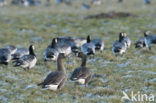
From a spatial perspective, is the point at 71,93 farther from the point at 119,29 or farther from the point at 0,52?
the point at 119,29

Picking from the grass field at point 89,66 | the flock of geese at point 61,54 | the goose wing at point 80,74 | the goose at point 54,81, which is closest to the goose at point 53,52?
the flock of geese at point 61,54

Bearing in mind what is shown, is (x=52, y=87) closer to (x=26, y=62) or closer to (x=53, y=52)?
(x=26, y=62)

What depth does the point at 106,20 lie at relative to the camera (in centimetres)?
3381

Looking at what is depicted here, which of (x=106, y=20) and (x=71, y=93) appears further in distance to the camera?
(x=106, y=20)

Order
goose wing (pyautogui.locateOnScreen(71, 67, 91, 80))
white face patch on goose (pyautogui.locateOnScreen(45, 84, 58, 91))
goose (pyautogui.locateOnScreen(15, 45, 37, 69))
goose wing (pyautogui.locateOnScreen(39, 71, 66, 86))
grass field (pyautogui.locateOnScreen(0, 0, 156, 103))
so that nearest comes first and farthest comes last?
1. white face patch on goose (pyautogui.locateOnScreen(45, 84, 58, 91))
2. goose wing (pyautogui.locateOnScreen(39, 71, 66, 86))
3. grass field (pyautogui.locateOnScreen(0, 0, 156, 103))
4. goose wing (pyautogui.locateOnScreen(71, 67, 91, 80))
5. goose (pyautogui.locateOnScreen(15, 45, 37, 69))

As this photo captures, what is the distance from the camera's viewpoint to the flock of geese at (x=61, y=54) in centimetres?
1104

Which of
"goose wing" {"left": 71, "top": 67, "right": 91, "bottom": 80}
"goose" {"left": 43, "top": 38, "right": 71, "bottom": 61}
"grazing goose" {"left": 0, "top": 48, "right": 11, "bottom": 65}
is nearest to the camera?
"goose wing" {"left": 71, "top": 67, "right": 91, "bottom": 80}

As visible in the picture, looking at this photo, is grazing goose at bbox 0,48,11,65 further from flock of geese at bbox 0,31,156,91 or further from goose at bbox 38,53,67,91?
goose at bbox 38,53,67,91

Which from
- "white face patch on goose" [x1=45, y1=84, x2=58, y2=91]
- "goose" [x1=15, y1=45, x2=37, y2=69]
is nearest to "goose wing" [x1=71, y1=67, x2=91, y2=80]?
"white face patch on goose" [x1=45, y1=84, x2=58, y2=91]

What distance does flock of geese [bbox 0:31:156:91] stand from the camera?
11043mm

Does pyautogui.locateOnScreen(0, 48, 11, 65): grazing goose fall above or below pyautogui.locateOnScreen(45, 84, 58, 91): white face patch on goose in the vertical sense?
above

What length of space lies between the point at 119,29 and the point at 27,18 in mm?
12596

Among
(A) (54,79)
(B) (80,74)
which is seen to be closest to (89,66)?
(B) (80,74)

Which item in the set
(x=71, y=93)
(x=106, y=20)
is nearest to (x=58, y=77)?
(x=71, y=93)
